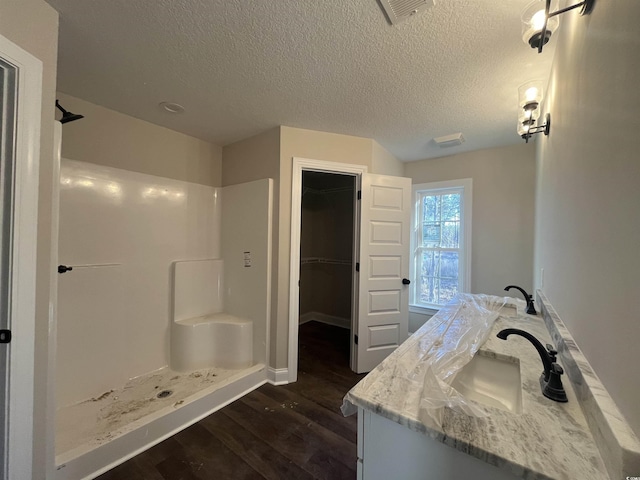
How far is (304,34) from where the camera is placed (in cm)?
137

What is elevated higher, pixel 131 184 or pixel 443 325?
pixel 131 184

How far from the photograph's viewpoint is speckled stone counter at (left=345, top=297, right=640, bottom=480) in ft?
1.78

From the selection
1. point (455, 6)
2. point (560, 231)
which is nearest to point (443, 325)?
point (560, 231)

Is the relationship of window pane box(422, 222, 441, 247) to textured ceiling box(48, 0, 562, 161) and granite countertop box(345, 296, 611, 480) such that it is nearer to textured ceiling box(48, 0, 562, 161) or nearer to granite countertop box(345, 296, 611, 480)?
textured ceiling box(48, 0, 562, 161)

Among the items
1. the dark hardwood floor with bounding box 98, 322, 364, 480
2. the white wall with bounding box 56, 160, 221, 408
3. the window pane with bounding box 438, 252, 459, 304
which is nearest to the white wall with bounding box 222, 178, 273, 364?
the white wall with bounding box 56, 160, 221, 408

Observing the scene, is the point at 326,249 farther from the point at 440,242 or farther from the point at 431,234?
the point at 440,242

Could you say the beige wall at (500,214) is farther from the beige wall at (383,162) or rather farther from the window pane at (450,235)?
the beige wall at (383,162)

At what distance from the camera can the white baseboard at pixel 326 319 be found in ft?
13.4

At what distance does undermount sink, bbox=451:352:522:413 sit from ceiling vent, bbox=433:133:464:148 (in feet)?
7.32

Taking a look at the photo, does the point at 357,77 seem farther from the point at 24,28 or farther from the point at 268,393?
the point at 268,393

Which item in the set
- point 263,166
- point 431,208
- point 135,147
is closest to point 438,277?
point 431,208

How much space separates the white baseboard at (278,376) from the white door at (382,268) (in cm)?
72

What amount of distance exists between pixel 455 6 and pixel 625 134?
104 centimetres

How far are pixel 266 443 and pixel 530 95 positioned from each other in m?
2.71
